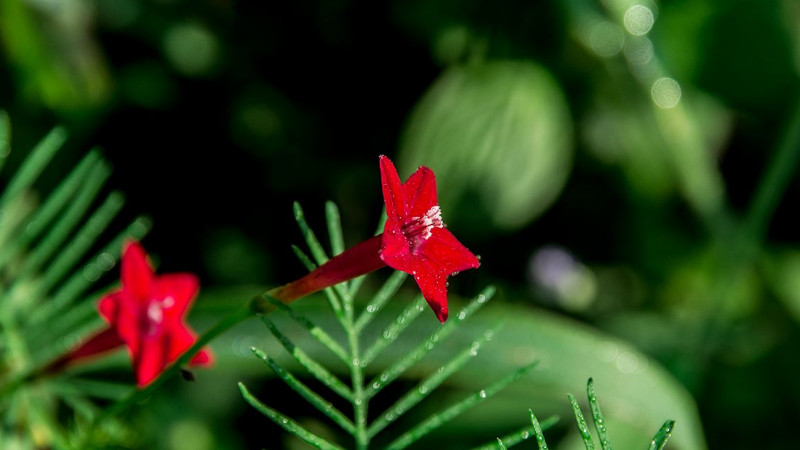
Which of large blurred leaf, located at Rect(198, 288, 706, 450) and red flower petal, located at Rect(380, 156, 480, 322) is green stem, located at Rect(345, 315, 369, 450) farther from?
large blurred leaf, located at Rect(198, 288, 706, 450)

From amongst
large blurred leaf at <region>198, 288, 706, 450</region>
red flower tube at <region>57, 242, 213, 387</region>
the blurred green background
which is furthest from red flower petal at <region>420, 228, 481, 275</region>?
the blurred green background

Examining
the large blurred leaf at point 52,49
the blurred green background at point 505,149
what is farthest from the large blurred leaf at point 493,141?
the large blurred leaf at point 52,49

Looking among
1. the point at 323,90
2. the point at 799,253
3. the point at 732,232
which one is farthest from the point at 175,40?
the point at 799,253

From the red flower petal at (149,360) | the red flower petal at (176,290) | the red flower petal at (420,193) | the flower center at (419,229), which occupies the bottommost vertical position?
the red flower petal at (149,360)

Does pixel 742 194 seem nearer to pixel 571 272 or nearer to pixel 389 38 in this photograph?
pixel 571 272

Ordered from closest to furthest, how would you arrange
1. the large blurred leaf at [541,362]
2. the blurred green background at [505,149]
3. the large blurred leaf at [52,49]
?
the large blurred leaf at [541,362] → the large blurred leaf at [52,49] → the blurred green background at [505,149]

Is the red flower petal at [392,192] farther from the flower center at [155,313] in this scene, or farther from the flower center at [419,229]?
the flower center at [155,313]

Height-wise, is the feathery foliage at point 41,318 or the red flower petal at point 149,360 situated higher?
the feathery foliage at point 41,318
